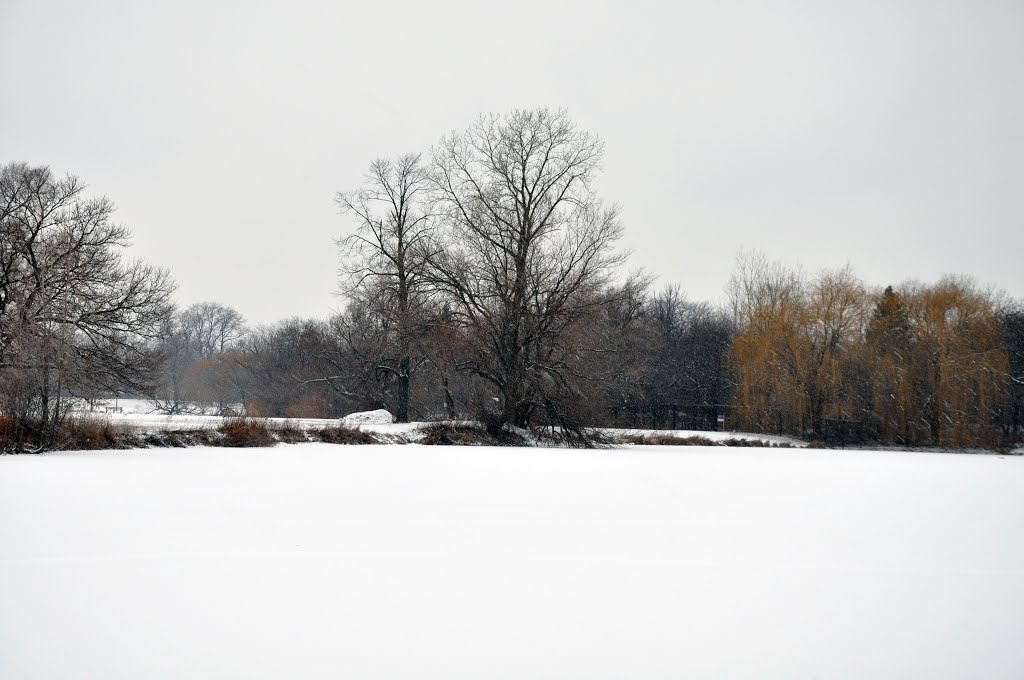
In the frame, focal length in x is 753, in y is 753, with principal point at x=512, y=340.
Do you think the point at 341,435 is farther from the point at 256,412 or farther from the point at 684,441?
the point at 684,441

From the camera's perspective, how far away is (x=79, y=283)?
24188 mm

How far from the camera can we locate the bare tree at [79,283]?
22.2 metres

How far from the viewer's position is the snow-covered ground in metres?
4.76

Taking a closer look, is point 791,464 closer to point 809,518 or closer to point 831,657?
point 809,518

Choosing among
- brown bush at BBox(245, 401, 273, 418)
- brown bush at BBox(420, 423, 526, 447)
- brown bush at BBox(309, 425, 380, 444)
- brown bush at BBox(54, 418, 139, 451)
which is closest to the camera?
brown bush at BBox(54, 418, 139, 451)

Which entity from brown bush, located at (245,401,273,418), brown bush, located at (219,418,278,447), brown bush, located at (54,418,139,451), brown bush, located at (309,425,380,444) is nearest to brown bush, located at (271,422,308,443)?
brown bush, located at (309,425,380,444)

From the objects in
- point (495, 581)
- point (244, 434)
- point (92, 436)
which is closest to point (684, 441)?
point (244, 434)

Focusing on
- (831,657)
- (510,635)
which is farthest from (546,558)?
(831,657)

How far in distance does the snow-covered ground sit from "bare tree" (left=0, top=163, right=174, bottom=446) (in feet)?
41.0

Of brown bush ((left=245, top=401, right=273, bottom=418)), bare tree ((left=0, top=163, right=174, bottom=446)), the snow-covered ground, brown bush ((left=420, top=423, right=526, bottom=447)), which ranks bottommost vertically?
the snow-covered ground

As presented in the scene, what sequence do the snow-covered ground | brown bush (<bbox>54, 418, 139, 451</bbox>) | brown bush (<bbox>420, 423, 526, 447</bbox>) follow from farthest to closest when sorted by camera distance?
brown bush (<bbox>420, 423, 526, 447</bbox>), brown bush (<bbox>54, 418, 139, 451</bbox>), the snow-covered ground

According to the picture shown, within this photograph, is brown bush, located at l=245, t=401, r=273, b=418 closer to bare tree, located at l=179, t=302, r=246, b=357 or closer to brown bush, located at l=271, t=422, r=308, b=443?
brown bush, located at l=271, t=422, r=308, b=443

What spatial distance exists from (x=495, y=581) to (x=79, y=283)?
2283 cm

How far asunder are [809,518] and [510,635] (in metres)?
5.81
